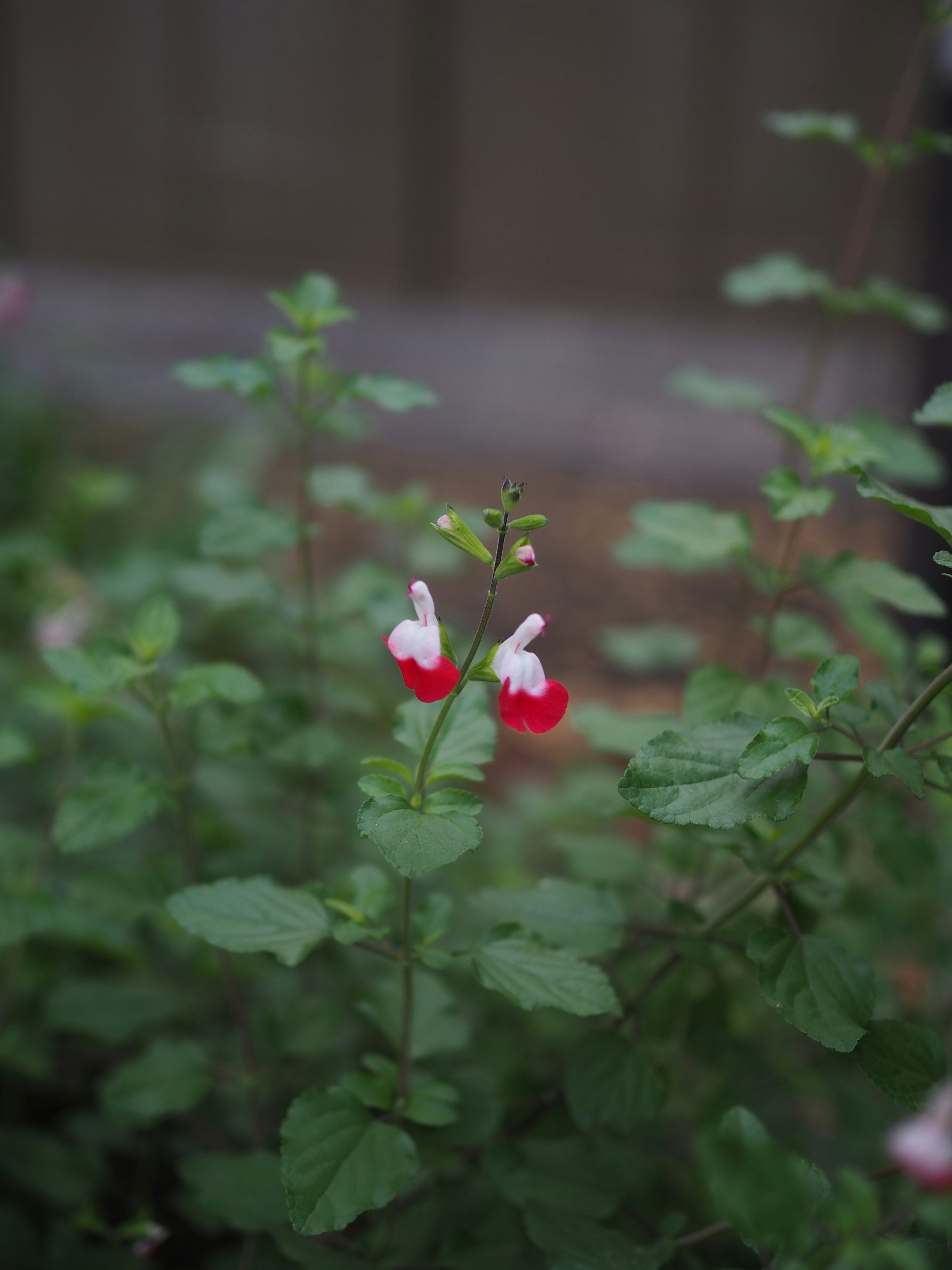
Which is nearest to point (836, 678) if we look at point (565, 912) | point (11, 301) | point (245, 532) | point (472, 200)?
point (565, 912)

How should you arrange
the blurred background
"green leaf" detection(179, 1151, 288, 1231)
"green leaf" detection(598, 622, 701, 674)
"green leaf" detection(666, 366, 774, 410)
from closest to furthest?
"green leaf" detection(179, 1151, 288, 1231) → "green leaf" detection(666, 366, 774, 410) → "green leaf" detection(598, 622, 701, 674) → the blurred background

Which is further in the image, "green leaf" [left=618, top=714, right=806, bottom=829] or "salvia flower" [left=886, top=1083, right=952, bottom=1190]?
"green leaf" [left=618, top=714, right=806, bottom=829]

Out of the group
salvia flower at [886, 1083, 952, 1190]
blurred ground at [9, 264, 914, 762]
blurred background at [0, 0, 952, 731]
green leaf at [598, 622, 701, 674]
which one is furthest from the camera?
blurred background at [0, 0, 952, 731]

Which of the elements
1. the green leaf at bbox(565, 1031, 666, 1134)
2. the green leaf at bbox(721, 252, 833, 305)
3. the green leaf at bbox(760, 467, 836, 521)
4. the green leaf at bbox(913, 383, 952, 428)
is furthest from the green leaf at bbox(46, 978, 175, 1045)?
the green leaf at bbox(721, 252, 833, 305)

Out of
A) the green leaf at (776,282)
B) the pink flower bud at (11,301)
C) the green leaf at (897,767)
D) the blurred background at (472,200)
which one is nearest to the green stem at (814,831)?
the green leaf at (897,767)

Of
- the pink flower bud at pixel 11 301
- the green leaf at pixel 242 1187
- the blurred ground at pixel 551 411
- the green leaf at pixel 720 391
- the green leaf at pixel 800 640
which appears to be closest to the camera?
the green leaf at pixel 242 1187

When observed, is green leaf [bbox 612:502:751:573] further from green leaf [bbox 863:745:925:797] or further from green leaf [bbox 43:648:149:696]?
green leaf [bbox 43:648:149:696]

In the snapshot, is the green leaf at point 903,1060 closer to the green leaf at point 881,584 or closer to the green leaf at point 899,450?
the green leaf at point 881,584

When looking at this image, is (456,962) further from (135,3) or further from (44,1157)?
(135,3)
